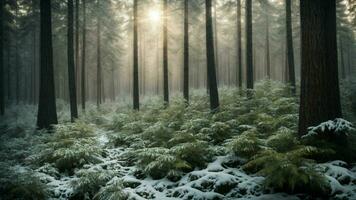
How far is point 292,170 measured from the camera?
5.75 meters

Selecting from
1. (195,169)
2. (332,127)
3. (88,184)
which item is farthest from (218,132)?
(88,184)

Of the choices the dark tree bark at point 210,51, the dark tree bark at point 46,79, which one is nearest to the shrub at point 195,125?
the dark tree bark at point 210,51

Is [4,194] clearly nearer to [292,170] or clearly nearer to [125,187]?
[125,187]

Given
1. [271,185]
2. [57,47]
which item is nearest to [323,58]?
[271,185]

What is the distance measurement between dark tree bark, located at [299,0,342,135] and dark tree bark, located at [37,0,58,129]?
42.0 feet

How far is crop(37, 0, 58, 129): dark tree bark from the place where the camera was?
15414 millimetres

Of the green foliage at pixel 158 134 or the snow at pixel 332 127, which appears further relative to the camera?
the green foliage at pixel 158 134

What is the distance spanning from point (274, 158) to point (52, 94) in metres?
12.9

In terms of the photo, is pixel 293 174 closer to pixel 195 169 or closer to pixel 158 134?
pixel 195 169

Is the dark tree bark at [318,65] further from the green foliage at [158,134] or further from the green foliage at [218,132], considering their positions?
the green foliage at [158,134]

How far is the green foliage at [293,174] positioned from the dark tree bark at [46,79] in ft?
41.1

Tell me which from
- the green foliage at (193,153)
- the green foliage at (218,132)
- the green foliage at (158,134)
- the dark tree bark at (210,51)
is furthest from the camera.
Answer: the dark tree bark at (210,51)

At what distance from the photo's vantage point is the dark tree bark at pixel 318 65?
7273mm

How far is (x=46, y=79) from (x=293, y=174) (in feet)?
44.6
